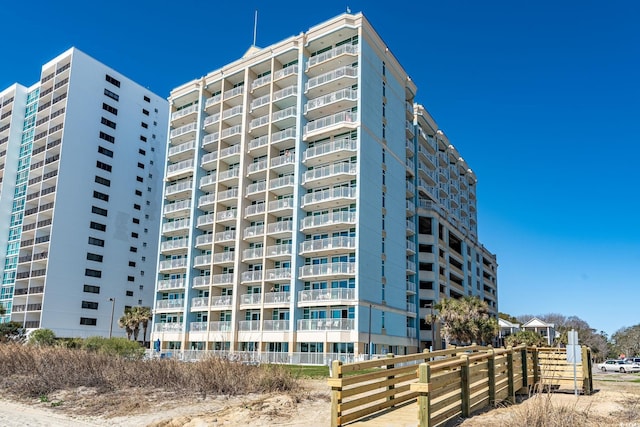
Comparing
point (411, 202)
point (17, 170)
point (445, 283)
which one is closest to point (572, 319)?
point (445, 283)

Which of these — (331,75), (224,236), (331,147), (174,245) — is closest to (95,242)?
(174,245)

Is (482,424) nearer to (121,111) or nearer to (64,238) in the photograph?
(64,238)

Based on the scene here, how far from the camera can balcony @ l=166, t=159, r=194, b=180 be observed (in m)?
64.9

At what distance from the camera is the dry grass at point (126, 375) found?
20.2 metres

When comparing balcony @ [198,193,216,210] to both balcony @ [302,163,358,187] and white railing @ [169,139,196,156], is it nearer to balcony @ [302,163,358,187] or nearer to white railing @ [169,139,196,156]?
white railing @ [169,139,196,156]

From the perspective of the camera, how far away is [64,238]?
71.0m

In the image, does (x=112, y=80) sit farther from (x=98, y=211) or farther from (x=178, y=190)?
(x=178, y=190)

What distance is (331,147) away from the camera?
51.0m

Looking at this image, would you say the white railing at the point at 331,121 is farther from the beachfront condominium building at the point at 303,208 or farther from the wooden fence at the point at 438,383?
the wooden fence at the point at 438,383

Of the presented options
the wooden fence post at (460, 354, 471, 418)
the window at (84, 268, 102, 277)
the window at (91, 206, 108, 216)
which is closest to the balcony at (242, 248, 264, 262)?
the window at (84, 268, 102, 277)

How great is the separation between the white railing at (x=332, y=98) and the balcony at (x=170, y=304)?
25.7 meters

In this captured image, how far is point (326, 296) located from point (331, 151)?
13.8 meters

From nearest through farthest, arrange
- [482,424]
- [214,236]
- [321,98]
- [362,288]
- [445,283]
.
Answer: [482,424] < [362,288] < [321,98] < [214,236] < [445,283]

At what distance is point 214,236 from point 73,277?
2553cm
